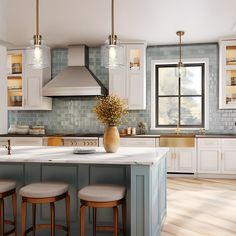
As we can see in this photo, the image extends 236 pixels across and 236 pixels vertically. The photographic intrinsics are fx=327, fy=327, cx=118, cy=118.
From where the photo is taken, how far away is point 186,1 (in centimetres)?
432

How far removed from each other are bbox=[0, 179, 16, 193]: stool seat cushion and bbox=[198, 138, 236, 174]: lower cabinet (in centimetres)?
399

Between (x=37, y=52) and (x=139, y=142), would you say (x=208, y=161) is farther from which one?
(x=37, y=52)

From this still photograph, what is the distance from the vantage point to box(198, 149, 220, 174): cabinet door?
6.16m

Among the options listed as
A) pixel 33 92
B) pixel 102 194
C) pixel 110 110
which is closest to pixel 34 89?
pixel 33 92

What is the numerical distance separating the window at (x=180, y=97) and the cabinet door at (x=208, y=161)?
775 mm

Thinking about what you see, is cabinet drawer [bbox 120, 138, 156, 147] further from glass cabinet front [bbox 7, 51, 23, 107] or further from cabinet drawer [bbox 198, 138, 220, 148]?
glass cabinet front [bbox 7, 51, 23, 107]

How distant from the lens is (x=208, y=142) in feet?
20.2

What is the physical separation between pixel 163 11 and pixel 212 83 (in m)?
2.49

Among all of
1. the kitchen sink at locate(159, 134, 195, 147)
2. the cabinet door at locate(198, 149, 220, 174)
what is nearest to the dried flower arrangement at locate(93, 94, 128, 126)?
the kitchen sink at locate(159, 134, 195, 147)

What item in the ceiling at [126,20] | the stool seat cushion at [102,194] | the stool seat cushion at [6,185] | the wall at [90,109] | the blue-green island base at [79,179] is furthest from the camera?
the wall at [90,109]

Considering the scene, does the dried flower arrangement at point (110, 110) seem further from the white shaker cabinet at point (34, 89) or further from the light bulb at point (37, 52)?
the white shaker cabinet at point (34, 89)

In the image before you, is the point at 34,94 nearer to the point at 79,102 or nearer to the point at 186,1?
the point at 79,102

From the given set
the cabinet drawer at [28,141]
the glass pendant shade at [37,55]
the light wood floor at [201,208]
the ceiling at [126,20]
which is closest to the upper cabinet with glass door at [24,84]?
the ceiling at [126,20]

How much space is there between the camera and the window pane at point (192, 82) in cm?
686
